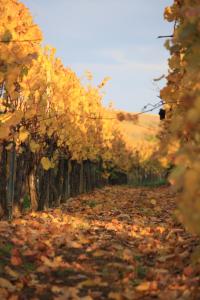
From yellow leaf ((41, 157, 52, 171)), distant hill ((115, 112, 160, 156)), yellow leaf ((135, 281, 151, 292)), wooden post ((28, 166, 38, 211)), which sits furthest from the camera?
wooden post ((28, 166, 38, 211))

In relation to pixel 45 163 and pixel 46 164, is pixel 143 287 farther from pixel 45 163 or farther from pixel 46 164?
pixel 45 163

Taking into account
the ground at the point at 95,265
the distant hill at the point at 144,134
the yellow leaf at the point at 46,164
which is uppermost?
the distant hill at the point at 144,134

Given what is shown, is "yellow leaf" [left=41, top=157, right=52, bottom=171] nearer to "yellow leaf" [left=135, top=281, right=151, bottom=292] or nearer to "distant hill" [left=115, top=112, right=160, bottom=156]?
"distant hill" [left=115, top=112, right=160, bottom=156]

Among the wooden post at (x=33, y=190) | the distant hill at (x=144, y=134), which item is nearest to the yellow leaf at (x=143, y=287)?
the distant hill at (x=144, y=134)

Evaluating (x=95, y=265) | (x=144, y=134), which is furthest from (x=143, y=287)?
(x=144, y=134)

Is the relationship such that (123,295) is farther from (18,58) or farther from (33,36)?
(33,36)

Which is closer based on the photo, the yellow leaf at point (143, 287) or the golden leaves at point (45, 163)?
the yellow leaf at point (143, 287)

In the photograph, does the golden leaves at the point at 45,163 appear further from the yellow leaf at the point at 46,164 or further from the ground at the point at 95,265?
the ground at the point at 95,265

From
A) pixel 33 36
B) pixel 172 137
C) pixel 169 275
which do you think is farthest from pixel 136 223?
pixel 172 137

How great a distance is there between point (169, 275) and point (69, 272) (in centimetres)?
121

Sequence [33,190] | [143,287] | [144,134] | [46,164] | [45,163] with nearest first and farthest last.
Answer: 1. [143,287]
2. [46,164]
3. [45,163]
4. [33,190]
5. [144,134]

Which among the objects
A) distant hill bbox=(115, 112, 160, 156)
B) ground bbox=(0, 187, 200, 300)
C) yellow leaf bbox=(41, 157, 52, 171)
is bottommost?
ground bbox=(0, 187, 200, 300)

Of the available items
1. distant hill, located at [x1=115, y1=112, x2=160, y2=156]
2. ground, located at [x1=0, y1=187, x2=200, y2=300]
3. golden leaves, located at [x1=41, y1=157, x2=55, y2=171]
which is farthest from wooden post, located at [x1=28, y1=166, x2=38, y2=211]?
ground, located at [x1=0, y1=187, x2=200, y2=300]

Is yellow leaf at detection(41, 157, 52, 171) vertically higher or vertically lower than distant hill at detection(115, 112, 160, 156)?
lower
